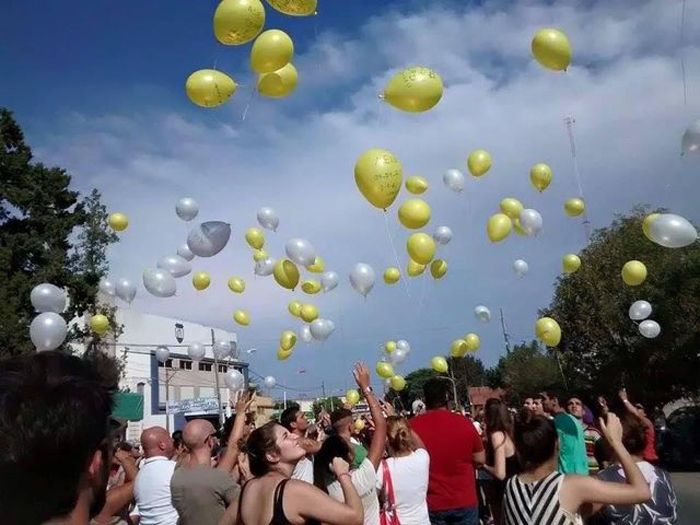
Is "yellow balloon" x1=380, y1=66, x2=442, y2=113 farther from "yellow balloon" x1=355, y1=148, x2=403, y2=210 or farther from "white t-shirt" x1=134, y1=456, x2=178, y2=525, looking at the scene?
"white t-shirt" x1=134, y1=456, x2=178, y2=525

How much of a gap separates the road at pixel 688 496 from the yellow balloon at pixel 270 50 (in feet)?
23.2

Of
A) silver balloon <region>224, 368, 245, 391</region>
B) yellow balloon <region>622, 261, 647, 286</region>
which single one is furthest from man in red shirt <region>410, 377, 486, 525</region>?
silver balloon <region>224, 368, 245, 391</region>

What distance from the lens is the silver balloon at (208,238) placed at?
26.7 ft

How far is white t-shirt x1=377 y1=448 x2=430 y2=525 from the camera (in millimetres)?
4484

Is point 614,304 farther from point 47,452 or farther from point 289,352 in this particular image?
point 47,452

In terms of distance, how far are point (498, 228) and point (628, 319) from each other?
18.5 metres

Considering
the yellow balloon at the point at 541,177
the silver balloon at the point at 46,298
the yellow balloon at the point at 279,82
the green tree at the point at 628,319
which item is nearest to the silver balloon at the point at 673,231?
the yellow balloon at the point at 541,177

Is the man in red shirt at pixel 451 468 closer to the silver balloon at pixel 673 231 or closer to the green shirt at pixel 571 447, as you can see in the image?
the green shirt at pixel 571 447

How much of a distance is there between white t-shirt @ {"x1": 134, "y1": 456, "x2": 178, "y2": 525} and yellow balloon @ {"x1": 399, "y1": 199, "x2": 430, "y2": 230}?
3.87 metres

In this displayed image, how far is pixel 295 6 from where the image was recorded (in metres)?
5.89

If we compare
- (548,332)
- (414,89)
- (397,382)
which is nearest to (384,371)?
(397,382)

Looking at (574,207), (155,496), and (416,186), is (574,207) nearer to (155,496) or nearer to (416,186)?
(416,186)

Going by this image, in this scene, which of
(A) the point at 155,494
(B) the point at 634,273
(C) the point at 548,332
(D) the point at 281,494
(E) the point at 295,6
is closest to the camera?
(D) the point at 281,494

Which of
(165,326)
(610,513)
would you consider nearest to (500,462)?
(610,513)
